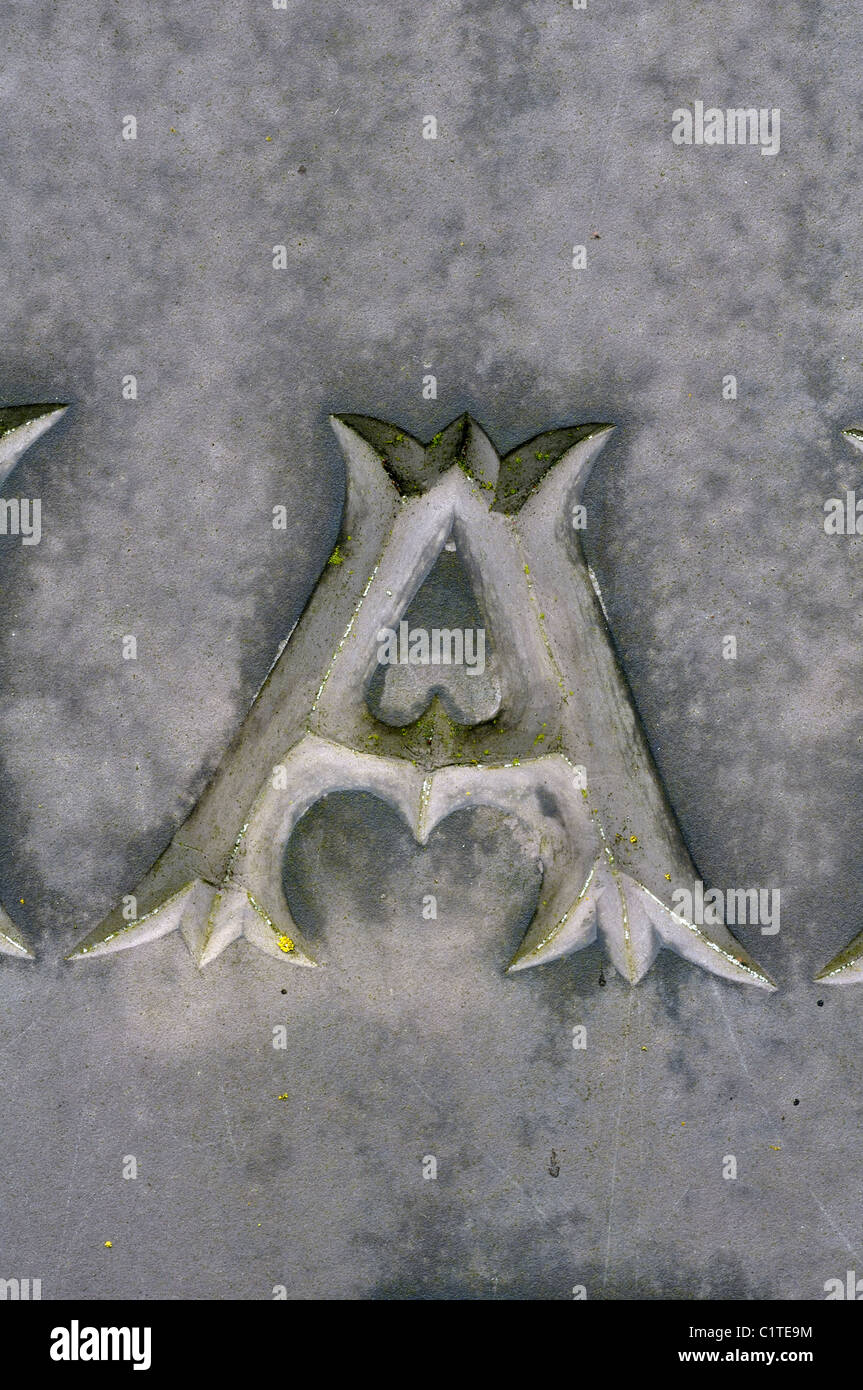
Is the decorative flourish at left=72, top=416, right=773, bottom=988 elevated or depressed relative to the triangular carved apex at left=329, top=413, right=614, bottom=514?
depressed

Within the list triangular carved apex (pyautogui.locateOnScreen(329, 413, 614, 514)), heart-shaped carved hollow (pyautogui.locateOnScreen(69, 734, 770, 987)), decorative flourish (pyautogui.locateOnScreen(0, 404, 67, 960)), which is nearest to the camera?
heart-shaped carved hollow (pyautogui.locateOnScreen(69, 734, 770, 987))

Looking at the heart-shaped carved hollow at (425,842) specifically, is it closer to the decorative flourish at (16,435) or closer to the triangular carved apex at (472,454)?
the decorative flourish at (16,435)

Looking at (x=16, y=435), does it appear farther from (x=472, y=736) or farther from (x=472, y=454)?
(x=472, y=736)

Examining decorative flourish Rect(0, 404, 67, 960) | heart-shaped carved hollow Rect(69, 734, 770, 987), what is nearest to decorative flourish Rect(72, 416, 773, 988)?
heart-shaped carved hollow Rect(69, 734, 770, 987)

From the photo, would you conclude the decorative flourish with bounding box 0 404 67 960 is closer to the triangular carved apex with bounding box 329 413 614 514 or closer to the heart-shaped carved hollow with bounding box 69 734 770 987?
the heart-shaped carved hollow with bounding box 69 734 770 987

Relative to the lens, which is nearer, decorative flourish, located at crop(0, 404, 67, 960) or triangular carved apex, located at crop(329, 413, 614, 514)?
triangular carved apex, located at crop(329, 413, 614, 514)

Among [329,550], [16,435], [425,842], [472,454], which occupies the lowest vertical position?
[425,842]

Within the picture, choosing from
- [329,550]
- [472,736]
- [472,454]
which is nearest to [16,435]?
[329,550]

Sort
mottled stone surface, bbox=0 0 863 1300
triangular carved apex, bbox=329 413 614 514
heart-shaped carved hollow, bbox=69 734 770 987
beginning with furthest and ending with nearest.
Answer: mottled stone surface, bbox=0 0 863 1300 < triangular carved apex, bbox=329 413 614 514 < heart-shaped carved hollow, bbox=69 734 770 987
